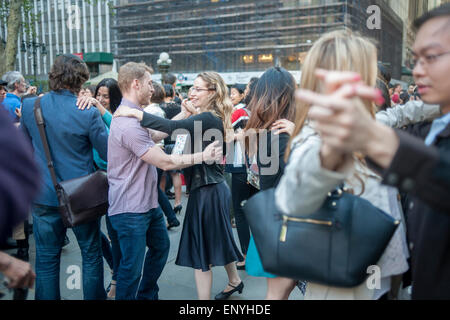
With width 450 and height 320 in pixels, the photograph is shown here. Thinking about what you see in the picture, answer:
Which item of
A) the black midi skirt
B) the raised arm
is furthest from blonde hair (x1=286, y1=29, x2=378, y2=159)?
the black midi skirt

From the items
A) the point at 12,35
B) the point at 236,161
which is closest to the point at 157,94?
the point at 236,161

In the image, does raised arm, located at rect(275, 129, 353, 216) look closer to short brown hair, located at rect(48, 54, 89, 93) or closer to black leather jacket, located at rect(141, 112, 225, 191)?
black leather jacket, located at rect(141, 112, 225, 191)

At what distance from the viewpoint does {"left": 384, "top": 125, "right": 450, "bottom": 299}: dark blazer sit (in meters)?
0.93

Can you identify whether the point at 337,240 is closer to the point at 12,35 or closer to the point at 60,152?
the point at 60,152

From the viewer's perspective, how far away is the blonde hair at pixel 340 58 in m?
1.41

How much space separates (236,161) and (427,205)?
3.22 m

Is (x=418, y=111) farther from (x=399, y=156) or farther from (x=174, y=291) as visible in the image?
(x=174, y=291)

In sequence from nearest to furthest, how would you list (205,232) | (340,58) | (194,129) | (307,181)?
(307,181) < (340,58) < (194,129) < (205,232)

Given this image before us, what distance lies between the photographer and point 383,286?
1.60 metres

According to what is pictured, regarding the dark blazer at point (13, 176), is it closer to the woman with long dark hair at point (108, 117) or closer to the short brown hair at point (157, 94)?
the woman with long dark hair at point (108, 117)

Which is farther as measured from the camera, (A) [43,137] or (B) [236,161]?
(B) [236,161]

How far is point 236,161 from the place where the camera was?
4.29m

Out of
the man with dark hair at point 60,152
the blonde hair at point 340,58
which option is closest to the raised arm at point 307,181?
the blonde hair at point 340,58

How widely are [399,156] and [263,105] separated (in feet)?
6.38
